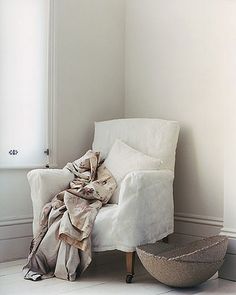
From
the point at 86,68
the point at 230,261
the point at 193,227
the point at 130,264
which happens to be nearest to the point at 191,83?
the point at 86,68

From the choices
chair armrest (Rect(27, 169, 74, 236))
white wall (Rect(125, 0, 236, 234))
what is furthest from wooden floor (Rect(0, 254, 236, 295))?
white wall (Rect(125, 0, 236, 234))

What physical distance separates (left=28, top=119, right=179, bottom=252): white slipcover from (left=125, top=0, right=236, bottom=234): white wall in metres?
0.24

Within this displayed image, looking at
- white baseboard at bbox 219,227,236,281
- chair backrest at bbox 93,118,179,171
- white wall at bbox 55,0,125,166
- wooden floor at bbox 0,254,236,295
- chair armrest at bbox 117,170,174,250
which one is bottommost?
wooden floor at bbox 0,254,236,295

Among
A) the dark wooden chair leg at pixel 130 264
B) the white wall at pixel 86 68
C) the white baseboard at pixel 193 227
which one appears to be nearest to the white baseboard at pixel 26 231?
the white baseboard at pixel 193 227

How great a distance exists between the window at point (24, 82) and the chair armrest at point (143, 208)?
3.17ft

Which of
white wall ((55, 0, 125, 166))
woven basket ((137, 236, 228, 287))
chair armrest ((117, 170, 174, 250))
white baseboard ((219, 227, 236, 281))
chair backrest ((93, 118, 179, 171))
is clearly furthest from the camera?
white wall ((55, 0, 125, 166))

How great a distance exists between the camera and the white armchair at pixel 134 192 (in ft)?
8.36

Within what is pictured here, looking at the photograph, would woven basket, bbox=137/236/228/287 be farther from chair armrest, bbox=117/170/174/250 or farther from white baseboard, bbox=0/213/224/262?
white baseboard, bbox=0/213/224/262

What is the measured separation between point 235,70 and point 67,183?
4.11 ft

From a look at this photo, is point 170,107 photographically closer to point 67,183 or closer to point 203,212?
point 203,212

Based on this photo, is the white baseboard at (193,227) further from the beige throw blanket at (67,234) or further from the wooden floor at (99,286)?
the beige throw blanket at (67,234)

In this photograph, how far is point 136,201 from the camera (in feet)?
8.43

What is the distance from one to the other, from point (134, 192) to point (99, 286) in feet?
1.79

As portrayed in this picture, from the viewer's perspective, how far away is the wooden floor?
2396 millimetres
